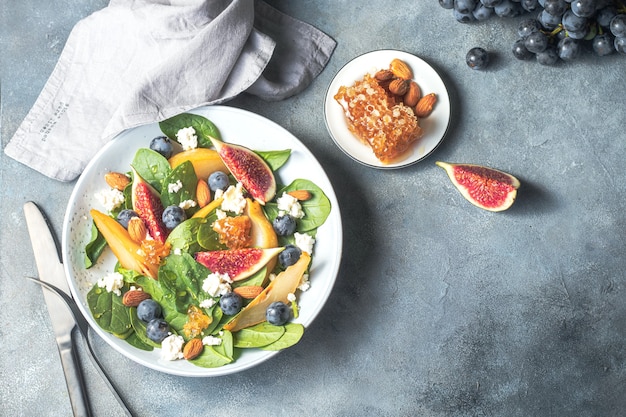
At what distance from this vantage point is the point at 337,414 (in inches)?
104

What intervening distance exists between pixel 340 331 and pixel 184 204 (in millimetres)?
767

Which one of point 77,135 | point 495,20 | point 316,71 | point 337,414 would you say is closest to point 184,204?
point 77,135

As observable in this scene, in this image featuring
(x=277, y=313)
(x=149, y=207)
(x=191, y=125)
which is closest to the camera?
(x=277, y=313)

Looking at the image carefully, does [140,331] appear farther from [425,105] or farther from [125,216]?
[425,105]

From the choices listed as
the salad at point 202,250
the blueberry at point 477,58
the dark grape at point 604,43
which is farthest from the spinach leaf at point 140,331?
the dark grape at point 604,43

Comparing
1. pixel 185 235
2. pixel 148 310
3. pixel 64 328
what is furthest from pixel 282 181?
pixel 64 328

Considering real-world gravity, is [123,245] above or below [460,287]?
above

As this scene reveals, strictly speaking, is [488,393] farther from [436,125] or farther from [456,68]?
[456,68]

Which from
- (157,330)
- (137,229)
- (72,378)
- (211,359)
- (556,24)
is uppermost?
(556,24)

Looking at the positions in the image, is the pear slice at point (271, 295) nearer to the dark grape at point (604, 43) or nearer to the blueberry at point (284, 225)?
the blueberry at point (284, 225)

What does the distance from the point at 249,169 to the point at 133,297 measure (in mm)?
624

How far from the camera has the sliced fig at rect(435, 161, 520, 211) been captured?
2586 millimetres

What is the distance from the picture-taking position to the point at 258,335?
2.47m

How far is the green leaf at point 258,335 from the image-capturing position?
8.06 feet
